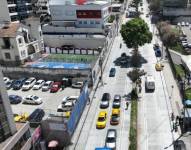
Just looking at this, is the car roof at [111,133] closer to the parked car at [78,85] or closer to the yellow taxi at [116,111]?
the yellow taxi at [116,111]

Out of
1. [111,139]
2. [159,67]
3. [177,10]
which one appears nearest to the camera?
[111,139]

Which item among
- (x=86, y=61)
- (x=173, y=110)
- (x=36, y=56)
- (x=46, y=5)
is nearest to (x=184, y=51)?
(x=86, y=61)

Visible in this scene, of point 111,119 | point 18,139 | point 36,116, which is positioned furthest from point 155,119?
point 18,139

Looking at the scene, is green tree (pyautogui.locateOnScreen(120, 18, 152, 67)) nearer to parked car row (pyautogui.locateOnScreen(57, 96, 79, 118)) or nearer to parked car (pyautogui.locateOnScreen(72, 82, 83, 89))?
parked car (pyautogui.locateOnScreen(72, 82, 83, 89))

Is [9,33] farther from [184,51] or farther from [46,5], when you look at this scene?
[46,5]

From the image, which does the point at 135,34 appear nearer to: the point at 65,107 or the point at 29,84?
the point at 29,84

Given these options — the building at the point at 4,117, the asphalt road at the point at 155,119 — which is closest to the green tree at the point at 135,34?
the asphalt road at the point at 155,119
